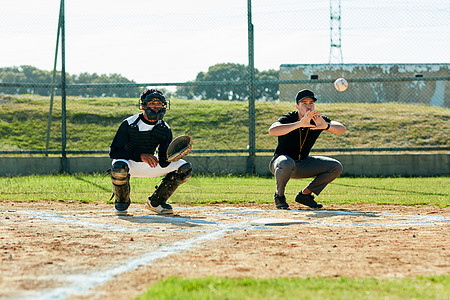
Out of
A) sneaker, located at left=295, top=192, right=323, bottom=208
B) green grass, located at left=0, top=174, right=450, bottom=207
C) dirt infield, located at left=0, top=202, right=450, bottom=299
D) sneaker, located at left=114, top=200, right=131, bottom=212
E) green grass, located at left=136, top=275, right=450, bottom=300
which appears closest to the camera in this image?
green grass, located at left=136, top=275, right=450, bottom=300

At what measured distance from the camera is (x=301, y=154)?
296 inches

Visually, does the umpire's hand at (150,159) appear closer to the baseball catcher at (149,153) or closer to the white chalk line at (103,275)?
the baseball catcher at (149,153)

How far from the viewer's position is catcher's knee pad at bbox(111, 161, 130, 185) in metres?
6.36

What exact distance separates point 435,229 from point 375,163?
720 centimetres

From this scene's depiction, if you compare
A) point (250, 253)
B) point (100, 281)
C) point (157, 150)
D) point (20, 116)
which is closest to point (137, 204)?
point (157, 150)

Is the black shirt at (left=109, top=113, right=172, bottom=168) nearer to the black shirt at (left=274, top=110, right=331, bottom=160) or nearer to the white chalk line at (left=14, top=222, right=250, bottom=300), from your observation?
the black shirt at (left=274, top=110, right=331, bottom=160)

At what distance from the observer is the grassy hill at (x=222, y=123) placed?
1614 centimetres

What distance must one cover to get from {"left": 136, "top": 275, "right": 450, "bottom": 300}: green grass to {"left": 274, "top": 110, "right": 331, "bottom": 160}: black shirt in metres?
4.25

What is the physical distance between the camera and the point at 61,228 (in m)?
5.30

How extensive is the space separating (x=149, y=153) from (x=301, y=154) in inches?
85.5

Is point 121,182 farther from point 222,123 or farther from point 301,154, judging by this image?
point 222,123

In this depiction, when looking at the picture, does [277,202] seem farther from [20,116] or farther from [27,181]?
[20,116]

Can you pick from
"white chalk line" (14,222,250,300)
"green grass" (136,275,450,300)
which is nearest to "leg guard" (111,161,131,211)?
"white chalk line" (14,222,250,300)

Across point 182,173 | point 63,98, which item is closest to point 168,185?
point 182,173
